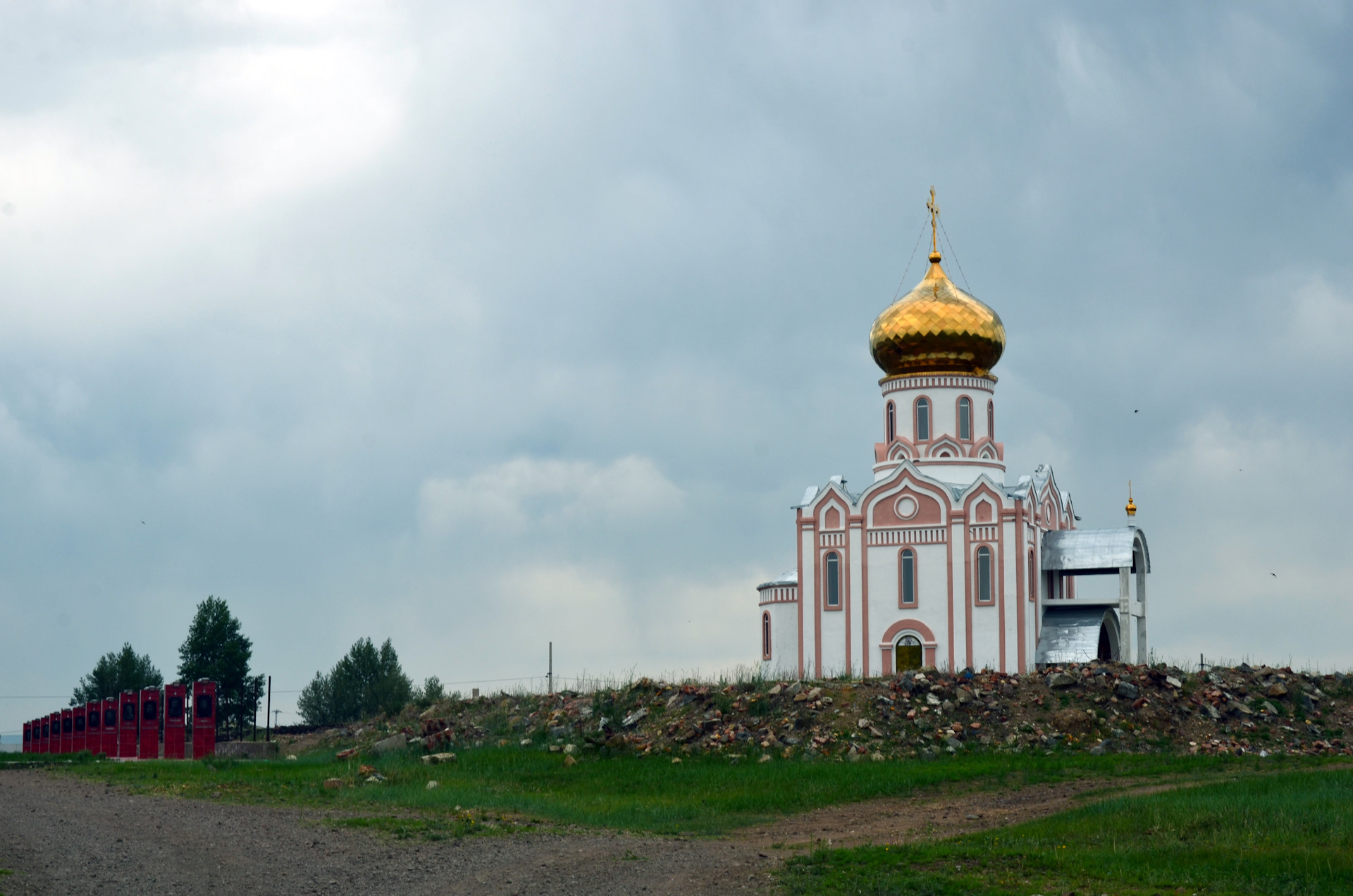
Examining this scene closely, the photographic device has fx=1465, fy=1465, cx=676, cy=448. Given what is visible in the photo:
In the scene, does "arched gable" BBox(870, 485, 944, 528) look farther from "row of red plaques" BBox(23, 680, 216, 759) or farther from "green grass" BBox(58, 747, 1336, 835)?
"row of red plaques" BBox(23, 680, 216, 759)

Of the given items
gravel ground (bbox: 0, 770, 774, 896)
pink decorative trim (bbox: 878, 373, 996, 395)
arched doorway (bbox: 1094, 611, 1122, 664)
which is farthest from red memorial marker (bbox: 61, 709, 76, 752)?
arched doorway (bbox: 1094, 611, 1122, 664)

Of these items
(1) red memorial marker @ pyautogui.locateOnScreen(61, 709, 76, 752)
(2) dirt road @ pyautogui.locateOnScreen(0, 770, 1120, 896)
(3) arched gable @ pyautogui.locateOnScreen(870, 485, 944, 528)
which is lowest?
(1) red memorial marker @ pyautogui.locateOnScreen(61, 709, 76, 752)

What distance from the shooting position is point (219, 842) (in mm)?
14547

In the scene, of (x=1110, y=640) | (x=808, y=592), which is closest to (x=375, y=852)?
(x=808, y=592)

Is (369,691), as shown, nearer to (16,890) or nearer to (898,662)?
(898,662)

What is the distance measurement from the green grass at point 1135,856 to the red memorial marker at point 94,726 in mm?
27177

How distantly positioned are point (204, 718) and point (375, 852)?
56.2 ft

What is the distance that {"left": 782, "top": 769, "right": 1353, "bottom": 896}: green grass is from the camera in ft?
40.4

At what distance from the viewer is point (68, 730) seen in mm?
41375

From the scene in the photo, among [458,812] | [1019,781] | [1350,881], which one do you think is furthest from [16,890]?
[1019,781]

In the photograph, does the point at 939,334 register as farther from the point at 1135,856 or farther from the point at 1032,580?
the point at 1135,856

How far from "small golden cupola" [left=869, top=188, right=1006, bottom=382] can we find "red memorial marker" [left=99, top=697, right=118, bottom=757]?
21125 mm

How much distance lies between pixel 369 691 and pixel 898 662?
1032 inches

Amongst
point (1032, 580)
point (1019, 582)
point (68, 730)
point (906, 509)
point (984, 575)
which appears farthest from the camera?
point (68, 730)
